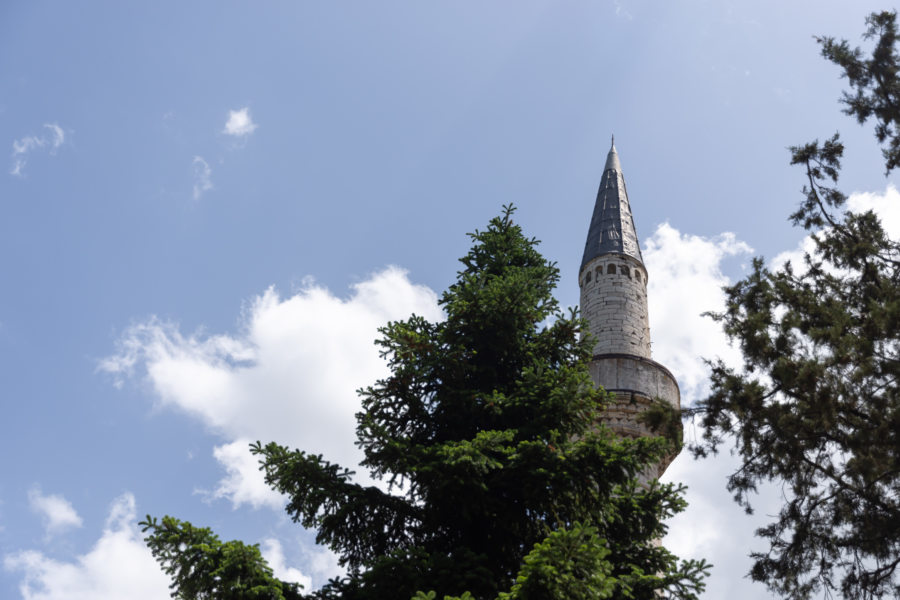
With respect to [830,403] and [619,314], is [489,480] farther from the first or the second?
[619,314]

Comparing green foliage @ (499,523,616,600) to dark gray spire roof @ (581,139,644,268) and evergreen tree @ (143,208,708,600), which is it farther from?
dark gray spire roof @ (581,139,644,268)

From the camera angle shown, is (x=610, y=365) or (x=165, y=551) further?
(x=610, y=365)

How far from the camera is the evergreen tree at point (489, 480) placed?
8.48 m

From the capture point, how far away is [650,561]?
9617 mm

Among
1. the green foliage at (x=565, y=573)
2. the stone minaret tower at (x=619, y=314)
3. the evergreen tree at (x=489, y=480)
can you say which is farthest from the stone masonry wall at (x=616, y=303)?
the green foliage at (x=565, y=573)

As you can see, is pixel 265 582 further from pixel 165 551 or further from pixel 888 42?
pixel 888 42

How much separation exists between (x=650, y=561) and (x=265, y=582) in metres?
4.58

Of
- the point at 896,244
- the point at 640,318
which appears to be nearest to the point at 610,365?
the point at 640,318

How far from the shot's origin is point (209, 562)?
823 centimetres

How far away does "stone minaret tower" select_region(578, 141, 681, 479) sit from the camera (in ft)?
64.4

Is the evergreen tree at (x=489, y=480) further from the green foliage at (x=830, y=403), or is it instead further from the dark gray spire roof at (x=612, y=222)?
the dark gray spire roof at (x=612, y=222)

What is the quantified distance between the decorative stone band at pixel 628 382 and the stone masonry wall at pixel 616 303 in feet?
1.77

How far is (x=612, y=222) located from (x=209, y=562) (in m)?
19.7

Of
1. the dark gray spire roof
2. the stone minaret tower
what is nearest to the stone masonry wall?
the stone minaret tower
